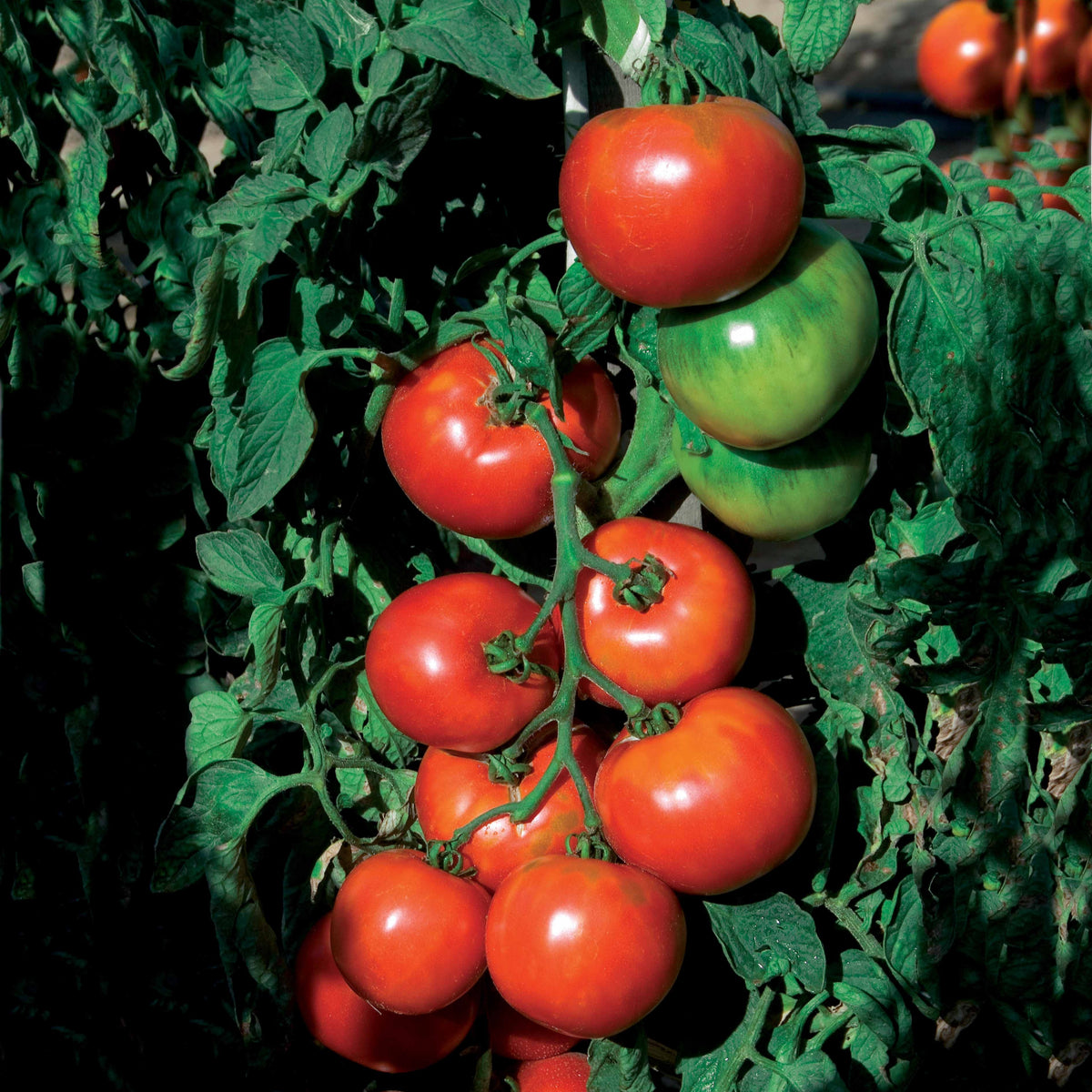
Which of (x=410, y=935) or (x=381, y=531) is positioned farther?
(x=381, y=531)

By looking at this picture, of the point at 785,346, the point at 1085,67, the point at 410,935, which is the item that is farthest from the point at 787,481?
the point at 1085,67

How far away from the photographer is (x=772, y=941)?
2.08 ft

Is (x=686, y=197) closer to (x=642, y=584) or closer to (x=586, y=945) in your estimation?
(x=642, y=584)

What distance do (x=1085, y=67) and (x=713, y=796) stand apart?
A: 575 mm

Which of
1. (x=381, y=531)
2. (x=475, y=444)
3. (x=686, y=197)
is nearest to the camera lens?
(x=686, y=197)

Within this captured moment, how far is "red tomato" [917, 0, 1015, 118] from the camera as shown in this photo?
85 centimetres

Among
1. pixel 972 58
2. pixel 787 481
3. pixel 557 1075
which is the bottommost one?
pixel 557 1075

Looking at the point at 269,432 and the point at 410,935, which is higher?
the point at 269,432

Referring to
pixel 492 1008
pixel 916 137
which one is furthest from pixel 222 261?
pixel 492 1008

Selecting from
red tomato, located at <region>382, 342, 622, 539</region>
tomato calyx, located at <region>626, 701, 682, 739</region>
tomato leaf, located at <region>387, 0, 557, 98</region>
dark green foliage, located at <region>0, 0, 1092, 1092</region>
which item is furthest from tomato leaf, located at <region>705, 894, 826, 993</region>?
tomato leaf, located at <region>387, 0, 557, 98</region>

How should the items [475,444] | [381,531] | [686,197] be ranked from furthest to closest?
[381,531] → [475,444] → [686,197]

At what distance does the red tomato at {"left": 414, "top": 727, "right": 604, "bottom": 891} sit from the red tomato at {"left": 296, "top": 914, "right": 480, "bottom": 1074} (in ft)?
0.33

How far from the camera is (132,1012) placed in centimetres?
85

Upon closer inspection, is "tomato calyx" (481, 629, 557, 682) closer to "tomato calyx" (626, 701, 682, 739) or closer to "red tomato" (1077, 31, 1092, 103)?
"tomato calyx" (626, 701, 682, 739)
